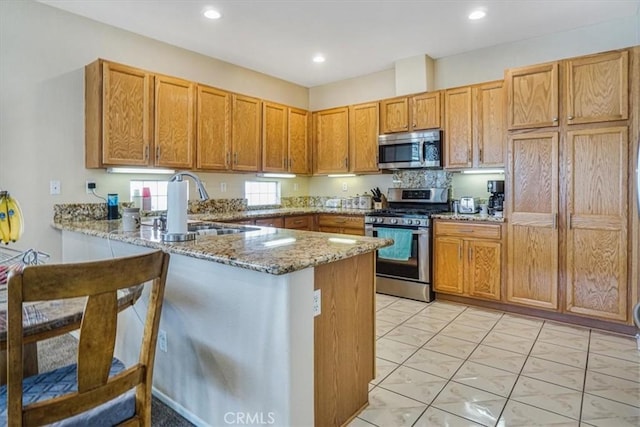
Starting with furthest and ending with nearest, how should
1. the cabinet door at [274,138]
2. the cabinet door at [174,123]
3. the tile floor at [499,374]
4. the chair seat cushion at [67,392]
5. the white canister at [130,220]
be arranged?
the cabinet door at [274,138] < the cabinet door at [174,123] < the white canister at [130,220] < the tile floor at [499,374] < the chair seat cushion at [67,392]

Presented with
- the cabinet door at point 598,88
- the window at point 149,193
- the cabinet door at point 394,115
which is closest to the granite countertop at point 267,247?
the window at point 149,193

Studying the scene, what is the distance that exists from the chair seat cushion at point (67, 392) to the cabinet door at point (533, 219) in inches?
131

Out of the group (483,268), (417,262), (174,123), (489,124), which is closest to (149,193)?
(174,123)

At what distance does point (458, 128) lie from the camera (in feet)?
13.2

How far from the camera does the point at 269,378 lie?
1.51 m

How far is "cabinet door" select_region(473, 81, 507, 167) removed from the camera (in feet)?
12.3

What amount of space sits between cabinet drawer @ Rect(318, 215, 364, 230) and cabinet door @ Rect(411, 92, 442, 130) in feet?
4.17

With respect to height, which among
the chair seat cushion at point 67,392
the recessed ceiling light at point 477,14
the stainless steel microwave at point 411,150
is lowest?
the chair seat cushion at point 67,392

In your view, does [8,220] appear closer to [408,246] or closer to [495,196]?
[408,246]

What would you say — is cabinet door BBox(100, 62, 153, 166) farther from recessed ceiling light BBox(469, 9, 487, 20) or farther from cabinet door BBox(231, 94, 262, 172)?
recessed ceiling light BBox(469, 9, 487, 20)

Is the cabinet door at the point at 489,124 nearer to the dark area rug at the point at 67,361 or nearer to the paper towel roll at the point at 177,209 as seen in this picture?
the paper towel roll at the point at 177,209

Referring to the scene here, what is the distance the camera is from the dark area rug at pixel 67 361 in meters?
1.88

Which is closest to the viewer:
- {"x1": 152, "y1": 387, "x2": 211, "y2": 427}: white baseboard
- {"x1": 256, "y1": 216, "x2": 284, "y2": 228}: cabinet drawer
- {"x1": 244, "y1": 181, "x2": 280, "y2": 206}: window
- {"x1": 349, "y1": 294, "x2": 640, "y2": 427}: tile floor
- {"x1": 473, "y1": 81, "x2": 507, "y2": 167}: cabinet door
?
{"x1": 152, "y1": 387, "x2": 211, "y2": 427}: white baseboard

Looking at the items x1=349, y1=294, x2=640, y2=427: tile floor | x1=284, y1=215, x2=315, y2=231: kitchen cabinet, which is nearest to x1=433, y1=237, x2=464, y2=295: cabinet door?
x1=349, y1=294, x2=640, y2=427: tile floor
